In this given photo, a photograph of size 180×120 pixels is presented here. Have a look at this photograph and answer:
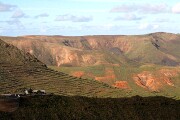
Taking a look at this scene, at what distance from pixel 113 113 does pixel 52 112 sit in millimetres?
12501

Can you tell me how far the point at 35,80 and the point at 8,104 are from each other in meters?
79.2

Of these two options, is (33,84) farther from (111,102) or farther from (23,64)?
(111,102)

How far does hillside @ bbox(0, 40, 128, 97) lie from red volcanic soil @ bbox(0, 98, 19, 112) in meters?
58.4

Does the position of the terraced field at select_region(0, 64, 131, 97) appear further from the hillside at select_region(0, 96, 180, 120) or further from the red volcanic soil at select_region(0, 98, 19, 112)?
the red volcanic soil at select_region(0, 98, 19, 112)

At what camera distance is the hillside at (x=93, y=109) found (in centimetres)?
6919

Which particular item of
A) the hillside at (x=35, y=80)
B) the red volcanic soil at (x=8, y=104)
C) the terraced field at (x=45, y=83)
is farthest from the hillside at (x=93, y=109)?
the terraced field at (x=45, y=83)

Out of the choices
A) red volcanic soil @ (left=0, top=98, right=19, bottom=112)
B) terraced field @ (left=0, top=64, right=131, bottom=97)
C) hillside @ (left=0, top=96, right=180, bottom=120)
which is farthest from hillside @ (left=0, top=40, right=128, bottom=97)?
red volcanic soil @ (left=0, top=98, right=19, bottom=112)

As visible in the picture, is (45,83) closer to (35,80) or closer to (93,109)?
(35,80)

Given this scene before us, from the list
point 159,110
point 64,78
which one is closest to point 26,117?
point 159,110

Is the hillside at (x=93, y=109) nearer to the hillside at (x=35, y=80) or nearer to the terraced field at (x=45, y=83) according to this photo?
the hillside at (x=35, y=80)

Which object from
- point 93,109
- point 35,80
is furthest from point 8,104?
point 35,80

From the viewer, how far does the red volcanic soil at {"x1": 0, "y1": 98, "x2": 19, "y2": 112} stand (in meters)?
68.9

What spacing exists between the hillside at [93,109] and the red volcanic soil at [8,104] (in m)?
0.98

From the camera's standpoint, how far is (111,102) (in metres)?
78.1
